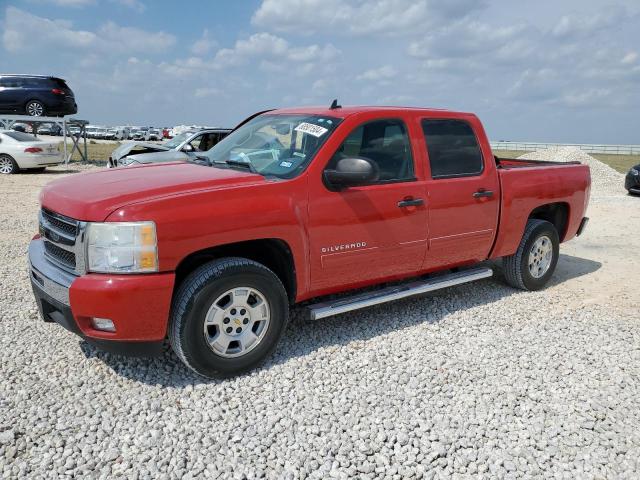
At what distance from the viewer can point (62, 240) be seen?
3500 mm

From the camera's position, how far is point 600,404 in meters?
3.56

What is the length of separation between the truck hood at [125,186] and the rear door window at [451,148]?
5.56ft

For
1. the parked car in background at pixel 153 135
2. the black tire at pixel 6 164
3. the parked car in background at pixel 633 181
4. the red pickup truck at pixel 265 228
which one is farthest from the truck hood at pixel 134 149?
the parked car in background at pixel 153 135

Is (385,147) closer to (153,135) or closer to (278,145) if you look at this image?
(278,145)

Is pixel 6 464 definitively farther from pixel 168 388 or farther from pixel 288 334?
pixel 288 334

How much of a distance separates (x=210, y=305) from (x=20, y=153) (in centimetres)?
1681

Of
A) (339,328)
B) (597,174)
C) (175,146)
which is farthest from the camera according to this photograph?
(597,174)

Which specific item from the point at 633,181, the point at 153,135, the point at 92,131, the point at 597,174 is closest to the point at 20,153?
the point at 633,181

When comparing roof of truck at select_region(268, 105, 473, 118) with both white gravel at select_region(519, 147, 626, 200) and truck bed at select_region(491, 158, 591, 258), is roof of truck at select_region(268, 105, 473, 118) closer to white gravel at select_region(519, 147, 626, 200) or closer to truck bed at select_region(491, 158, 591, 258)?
truck bed at select_region(491, 158, 591, 258)

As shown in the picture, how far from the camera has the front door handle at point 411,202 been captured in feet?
14.4

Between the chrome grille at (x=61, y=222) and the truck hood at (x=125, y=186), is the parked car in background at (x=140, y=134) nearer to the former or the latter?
the truck hood at (x=125, y=186)

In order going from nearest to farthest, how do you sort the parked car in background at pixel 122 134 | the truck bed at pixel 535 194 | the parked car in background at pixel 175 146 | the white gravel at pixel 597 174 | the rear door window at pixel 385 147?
1. the rear door window at pixel 385 147
2. the truck bed at pixel 535 194
3. the parked car in background at pixel 175 146
4. the white gravel at pixel 597 174
5. the parked car in background at pixel 122 134

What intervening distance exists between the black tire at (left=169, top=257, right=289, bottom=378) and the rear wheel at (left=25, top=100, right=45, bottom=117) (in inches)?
796

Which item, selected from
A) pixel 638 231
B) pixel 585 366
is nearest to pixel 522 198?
pixel 585 366
